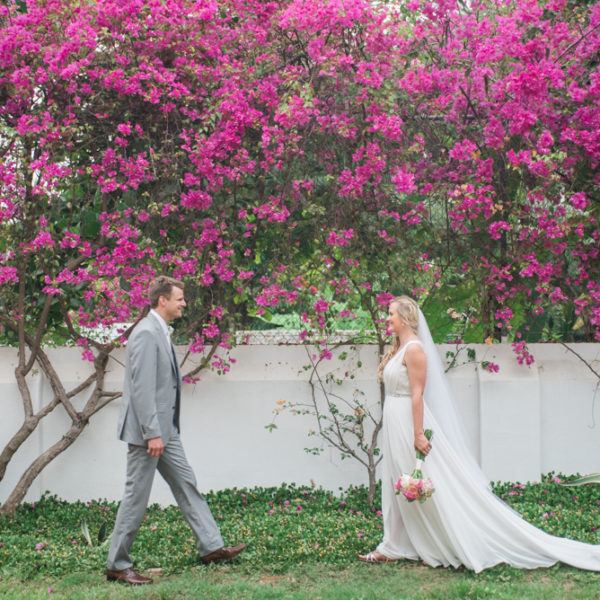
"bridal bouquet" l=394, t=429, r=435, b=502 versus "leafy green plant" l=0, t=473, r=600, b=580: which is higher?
"bridal bouquet" l=394, t=429, r=435, b=502

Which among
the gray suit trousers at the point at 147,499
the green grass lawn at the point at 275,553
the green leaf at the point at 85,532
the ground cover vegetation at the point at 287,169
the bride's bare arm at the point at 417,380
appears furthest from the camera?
the ground cover vegetation at the point at 287,169

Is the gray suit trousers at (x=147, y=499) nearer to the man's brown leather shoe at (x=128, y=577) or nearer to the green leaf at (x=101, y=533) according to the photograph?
the man's brown leather shoe at (x=128, y=577)

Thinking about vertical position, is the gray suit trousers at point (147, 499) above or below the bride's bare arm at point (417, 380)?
below

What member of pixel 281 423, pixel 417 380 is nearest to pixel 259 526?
pixel 281 423

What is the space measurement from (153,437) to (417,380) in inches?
69.3

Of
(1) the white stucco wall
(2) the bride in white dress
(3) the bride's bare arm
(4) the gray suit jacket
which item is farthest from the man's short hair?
(1) the white stucco wall

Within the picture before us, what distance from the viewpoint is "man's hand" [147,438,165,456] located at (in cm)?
496

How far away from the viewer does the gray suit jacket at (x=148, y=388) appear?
4.98m

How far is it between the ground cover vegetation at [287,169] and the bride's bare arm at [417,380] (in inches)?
69.0

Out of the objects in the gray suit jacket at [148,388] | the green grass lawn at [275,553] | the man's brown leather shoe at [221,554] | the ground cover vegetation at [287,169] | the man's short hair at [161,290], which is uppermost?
the ground cover vegetation at [287,169]

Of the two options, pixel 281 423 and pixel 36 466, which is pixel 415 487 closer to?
pixel 281 423

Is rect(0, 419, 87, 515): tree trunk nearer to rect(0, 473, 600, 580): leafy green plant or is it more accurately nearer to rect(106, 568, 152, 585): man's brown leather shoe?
rect(0, 473, 600, 580): leafy green plant

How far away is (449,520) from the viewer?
506 centimetres

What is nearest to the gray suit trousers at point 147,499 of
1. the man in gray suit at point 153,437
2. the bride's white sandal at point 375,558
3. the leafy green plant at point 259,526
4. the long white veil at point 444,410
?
the man in gray suit at point 153,437
